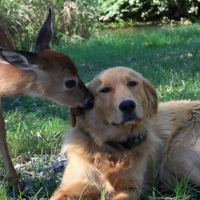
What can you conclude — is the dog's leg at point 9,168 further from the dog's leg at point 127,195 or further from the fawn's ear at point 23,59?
the dog's leg at point 127,195

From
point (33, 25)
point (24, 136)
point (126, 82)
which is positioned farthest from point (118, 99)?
point (33, 25)

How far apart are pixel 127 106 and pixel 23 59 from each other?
1.16 metres

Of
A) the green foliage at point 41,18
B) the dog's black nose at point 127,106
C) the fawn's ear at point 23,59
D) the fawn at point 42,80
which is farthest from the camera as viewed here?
the green foliage at point 41,18

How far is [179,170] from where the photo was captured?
4.33 meters

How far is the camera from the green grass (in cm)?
522

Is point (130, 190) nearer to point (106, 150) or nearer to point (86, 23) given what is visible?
point (106, 150)

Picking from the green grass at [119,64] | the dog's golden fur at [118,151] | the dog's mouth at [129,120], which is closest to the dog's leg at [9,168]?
the green grass at [119,64]

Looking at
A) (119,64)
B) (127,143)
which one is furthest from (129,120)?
(119,64)

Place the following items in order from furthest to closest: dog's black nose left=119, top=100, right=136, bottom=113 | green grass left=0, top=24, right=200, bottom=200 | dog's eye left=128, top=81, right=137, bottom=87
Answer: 1. green grass left=0, top=24, right=200, bottom=200
2. dog's eye left=128, top=81, right=137, bottom=87
3. dog's black nose left=119, top=100, right=136, bottom=113

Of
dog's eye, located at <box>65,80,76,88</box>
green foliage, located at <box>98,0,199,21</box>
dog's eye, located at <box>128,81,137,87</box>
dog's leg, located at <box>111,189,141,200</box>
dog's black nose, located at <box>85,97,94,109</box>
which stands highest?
dog's eye, located at <box>128,81,137,87</box>

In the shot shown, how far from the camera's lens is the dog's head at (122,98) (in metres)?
3.90

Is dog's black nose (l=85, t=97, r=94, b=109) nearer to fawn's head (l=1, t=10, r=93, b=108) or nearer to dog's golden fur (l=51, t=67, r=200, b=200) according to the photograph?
dog's golden fur (l=51, t=67, r=200, b=200)

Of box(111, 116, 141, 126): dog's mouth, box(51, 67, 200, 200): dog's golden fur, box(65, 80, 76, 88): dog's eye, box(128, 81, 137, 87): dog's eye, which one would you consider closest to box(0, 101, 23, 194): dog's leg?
box(51, 67, 200, 200): dog's golden fur

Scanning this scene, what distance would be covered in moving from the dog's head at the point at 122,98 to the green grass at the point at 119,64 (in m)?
0.70
